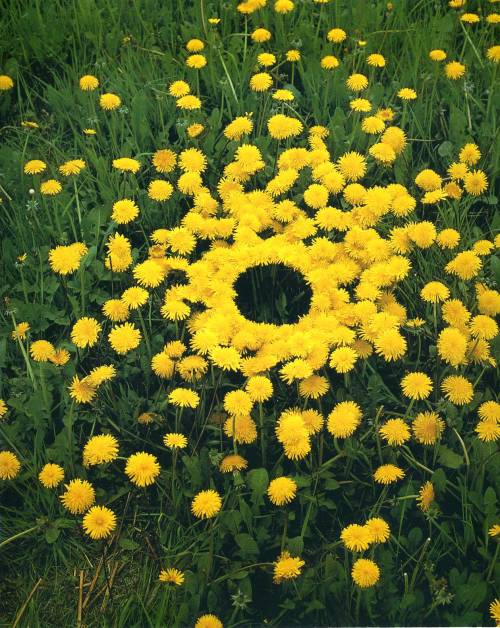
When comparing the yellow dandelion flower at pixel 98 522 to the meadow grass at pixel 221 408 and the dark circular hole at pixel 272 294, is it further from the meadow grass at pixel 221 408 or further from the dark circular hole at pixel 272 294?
the dark circular hole at pixel 272 294

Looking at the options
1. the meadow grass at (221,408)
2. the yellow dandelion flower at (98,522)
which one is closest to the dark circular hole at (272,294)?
the meadow grass at (221,408)

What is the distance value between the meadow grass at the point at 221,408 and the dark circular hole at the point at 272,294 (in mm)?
15

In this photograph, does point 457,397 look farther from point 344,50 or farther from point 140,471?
point 344,50

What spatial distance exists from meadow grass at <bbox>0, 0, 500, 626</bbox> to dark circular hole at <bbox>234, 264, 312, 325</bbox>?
15mm

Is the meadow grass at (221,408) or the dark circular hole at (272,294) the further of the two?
the dark circular hole at (272,294)

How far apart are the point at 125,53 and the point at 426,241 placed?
5.35ft

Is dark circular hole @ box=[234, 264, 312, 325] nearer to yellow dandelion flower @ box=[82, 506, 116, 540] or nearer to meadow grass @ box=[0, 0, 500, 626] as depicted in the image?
meadow grass @ box=[0, 0, 500, 626]

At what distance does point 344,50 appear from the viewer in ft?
10.6

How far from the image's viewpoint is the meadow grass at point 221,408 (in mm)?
1720

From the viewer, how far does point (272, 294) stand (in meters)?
2.32

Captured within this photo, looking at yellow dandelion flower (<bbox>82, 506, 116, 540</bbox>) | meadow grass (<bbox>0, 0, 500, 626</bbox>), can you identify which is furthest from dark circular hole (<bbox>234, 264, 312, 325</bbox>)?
yellow dandelion flower (<bbox>82, 506, 116, 540</bbox>)

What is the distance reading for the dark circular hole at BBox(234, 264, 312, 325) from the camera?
229cm

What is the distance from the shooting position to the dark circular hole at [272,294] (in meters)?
2.29

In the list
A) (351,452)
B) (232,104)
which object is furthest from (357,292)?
(232,104)
